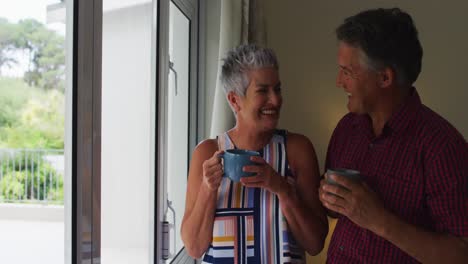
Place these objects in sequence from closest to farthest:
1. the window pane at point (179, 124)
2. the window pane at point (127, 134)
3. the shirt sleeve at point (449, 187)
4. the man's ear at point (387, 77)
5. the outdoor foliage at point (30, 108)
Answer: the outdoor foliage at point (30, 108)
the shirt sleeve at point (449, 187)
the man's ear at point (387, 77)
the window pane at point (127, 134)
the window pane at point (179, 124)

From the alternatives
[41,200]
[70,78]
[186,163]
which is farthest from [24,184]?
[186,163]

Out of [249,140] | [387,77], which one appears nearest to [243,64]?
[249,140]

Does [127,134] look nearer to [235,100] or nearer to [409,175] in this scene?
[235,100]

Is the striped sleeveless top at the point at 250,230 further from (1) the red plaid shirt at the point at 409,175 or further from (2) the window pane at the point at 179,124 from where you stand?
(2) the window pane at the point at 179,124

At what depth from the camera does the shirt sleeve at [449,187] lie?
0.94 m

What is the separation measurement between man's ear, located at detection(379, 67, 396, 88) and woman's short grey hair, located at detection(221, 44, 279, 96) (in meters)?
0.29

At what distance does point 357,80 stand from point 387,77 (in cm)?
7

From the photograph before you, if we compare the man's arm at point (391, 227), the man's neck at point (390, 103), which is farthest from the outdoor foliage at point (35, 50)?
the man's neck at point (390, 103)

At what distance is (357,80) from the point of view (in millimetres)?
1076

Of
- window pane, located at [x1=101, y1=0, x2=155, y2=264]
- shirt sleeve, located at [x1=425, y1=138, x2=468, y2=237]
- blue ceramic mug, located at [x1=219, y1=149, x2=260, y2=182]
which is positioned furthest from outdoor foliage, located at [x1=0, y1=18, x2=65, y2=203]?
shirt sleeve, located at [x1=425, y1=138, x2=468, y2=237]

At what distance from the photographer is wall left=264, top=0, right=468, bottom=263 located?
2449mm

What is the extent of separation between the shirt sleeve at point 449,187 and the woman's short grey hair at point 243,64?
0.49m

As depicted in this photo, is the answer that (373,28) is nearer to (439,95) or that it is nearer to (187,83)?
Result: (187,83)

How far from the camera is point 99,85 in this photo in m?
1.01
